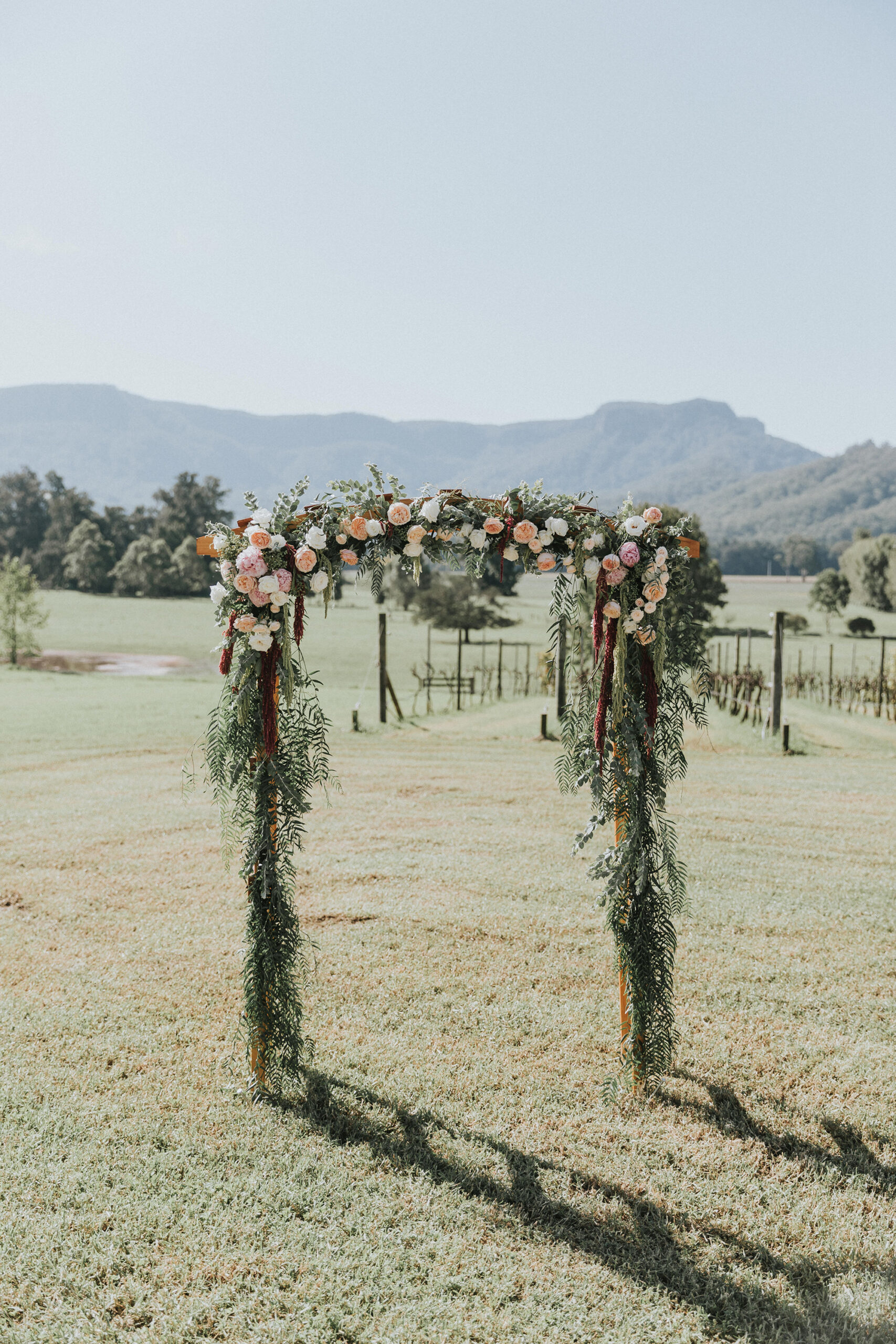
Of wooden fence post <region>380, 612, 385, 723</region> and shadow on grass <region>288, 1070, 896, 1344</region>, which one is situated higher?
wooden fence post <region>380, 612, 385, 723</region>

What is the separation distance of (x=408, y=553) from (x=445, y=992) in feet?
9.57

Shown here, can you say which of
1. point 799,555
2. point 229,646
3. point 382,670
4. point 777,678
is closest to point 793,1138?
point 229,646

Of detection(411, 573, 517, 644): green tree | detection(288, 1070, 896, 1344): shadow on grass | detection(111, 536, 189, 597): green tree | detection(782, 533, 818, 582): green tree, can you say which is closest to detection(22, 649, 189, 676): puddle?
detection(411, 573, 517, 644): green tree

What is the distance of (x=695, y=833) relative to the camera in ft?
30.5

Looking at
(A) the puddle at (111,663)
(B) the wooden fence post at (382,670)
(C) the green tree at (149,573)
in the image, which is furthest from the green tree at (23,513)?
(B) the wooden fence post at (382,670)

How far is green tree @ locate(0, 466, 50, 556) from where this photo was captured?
87.8 meters

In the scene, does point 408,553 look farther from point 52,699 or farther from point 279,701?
point 52,699

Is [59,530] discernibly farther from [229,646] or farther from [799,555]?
[799,555]

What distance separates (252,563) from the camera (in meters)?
4.04

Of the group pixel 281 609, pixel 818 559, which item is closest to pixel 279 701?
pixel 281 609

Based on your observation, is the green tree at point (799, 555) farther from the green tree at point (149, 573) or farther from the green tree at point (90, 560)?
the green tree at point (90, 560)

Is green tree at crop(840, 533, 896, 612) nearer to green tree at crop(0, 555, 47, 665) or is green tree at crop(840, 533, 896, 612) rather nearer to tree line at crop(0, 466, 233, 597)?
tree line at crop(0, 466, 233, 597)

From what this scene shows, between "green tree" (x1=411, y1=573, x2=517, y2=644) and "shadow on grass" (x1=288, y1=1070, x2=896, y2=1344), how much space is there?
42.5 metres

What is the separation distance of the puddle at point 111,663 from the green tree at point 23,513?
56.2 metres
